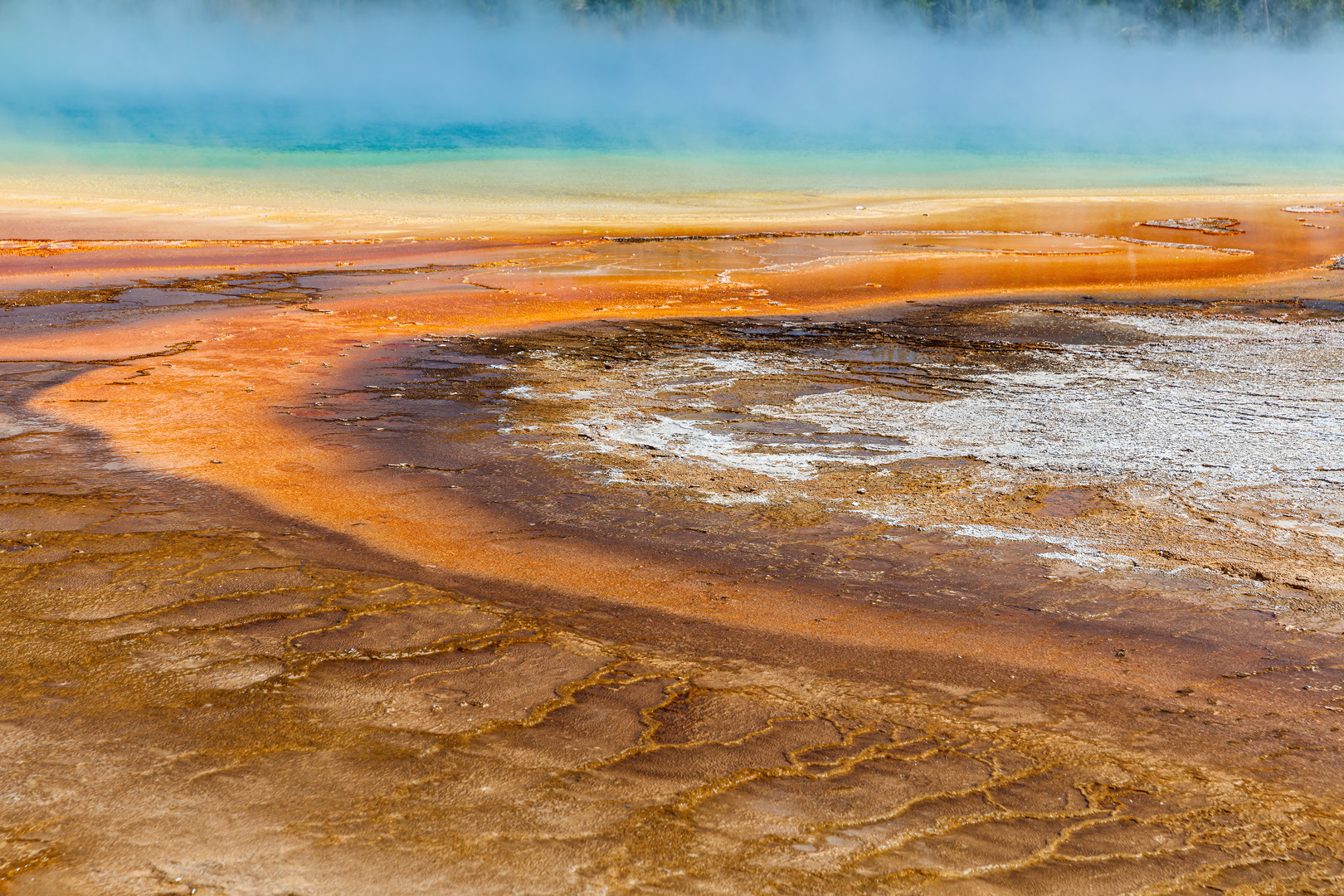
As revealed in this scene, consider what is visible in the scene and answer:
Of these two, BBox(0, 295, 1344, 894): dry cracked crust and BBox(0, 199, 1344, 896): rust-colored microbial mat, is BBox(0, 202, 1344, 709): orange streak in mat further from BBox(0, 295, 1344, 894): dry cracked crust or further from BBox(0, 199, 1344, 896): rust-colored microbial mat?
BBox(0, 295, 1344, 894): dry cracked crust

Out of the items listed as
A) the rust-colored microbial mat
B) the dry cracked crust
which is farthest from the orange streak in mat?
the dry cracked crust

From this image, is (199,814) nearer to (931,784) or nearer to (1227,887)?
(931,784)

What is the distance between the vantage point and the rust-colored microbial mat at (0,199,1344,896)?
2367 mm

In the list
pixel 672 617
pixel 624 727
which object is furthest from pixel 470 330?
pixel 624 727

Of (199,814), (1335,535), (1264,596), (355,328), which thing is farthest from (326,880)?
(355,328)

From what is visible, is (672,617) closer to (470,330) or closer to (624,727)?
(624,727)

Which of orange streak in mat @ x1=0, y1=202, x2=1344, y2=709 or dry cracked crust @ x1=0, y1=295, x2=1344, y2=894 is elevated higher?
orange streak in mat @ x1=0, y1=202, x2=1344, y2=709

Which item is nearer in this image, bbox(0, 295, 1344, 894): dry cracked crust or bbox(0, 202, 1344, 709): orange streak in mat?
bbox(0, 295, 1344, 894): dry cracked crust

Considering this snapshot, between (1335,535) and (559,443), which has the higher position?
(559,443)

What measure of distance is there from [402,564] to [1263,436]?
424 centimetres

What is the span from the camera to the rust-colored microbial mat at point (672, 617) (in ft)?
7.77

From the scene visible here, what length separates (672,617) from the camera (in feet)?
11.8

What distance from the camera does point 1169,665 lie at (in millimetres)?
3250

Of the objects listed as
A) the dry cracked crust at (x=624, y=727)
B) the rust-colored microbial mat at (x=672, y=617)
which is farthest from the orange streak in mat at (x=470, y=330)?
the dry cracked crust at (x=624, y=727)
